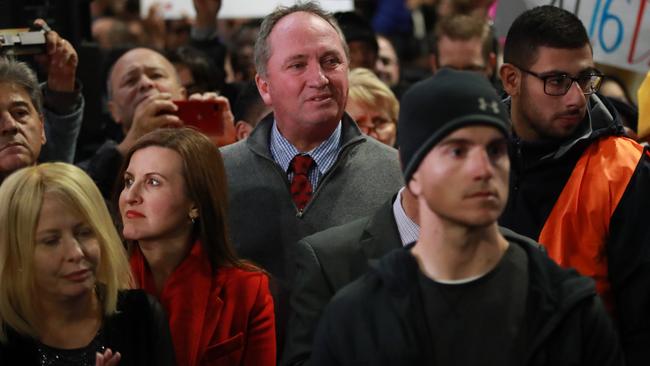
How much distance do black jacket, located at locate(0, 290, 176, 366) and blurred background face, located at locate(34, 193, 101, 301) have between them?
0.14 m

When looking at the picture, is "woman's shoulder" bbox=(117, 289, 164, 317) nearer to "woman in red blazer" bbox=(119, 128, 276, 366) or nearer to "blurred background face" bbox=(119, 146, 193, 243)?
"woman in red blazer" bbox=(119, 128, 276, 366)

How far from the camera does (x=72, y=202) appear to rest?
11.9 ft

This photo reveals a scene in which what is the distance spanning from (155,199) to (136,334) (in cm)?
58

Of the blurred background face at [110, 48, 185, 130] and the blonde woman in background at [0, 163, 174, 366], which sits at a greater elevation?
the blonde woman in background at [0, 163, 174, 366]

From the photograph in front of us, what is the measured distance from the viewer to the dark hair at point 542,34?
13.7ft

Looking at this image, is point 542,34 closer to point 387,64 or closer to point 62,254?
point 62,254

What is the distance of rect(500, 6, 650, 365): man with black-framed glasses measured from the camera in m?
3.91

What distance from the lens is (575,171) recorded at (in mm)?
4051

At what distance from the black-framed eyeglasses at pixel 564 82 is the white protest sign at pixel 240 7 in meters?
4.29

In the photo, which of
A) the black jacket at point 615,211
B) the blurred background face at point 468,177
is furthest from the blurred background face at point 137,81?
the blurred background face at point 468,177

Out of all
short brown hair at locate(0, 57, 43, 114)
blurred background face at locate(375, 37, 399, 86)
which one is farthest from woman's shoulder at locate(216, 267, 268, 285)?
blurred background face at locate(375, 37, 399, 86)

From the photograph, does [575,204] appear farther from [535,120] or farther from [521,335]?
[521,335]

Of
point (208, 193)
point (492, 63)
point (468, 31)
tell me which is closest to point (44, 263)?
point (208, 193)

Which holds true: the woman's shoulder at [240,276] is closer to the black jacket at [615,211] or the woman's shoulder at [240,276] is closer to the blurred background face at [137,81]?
the black jacket at [615,211]
